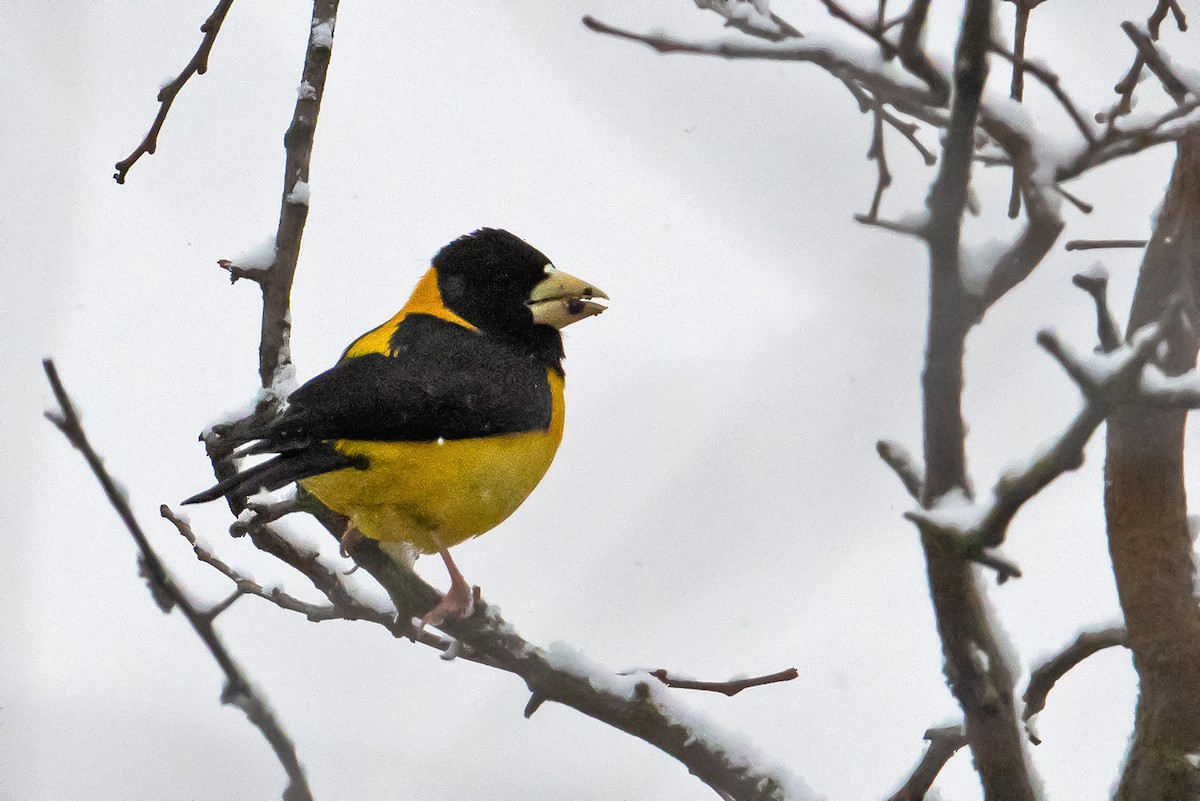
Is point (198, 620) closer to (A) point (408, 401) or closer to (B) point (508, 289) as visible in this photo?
(A) point (408, 401)

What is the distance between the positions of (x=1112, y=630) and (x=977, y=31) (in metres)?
1.55

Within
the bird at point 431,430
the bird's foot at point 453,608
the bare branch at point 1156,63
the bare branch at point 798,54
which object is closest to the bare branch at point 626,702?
the bird's foot at point 453,608

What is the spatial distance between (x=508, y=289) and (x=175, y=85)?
4.47 ft

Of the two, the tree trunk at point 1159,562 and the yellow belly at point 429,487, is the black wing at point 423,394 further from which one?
the tree trunk at point 1159,562

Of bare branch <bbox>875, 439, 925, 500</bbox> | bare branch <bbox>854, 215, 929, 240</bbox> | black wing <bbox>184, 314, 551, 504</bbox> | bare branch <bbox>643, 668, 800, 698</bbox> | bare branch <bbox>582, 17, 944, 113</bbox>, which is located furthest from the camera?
black wing <bbox>184, 314, 551, 504</bbox>

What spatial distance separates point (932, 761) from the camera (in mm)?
2486

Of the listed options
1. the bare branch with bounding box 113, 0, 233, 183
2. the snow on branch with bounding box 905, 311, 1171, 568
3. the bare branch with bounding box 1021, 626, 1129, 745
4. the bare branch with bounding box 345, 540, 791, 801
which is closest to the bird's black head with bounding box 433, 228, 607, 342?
the bare branch with bounding box 113, 0, 233, 183


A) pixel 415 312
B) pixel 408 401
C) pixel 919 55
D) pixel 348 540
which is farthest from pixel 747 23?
pixel 415 312

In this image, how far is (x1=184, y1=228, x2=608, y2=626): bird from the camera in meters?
2.91

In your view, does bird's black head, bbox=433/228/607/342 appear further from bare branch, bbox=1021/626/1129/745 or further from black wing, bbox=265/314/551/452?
bare branch, bbox=1021/626/1129/745

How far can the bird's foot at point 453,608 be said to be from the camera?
2711mm

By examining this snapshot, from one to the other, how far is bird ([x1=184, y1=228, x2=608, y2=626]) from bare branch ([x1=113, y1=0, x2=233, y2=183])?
726 millimetres

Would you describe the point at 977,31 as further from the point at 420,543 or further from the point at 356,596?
the point at 420,543

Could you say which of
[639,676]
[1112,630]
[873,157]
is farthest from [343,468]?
[1112,630]
